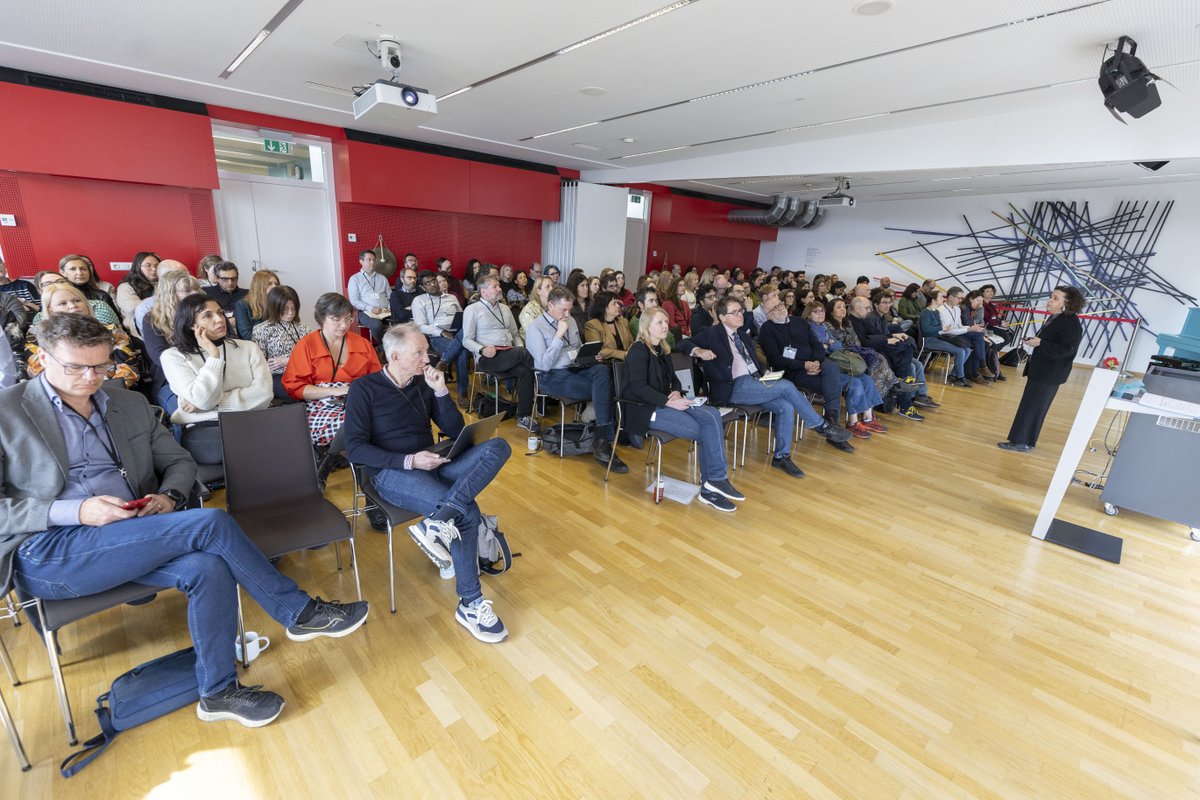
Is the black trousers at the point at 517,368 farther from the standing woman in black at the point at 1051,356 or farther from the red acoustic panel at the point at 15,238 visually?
the red acoustic panel at the point at 15,238

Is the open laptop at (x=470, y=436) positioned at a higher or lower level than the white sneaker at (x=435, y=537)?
higher

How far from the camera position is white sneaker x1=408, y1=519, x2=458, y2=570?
2.35 metres

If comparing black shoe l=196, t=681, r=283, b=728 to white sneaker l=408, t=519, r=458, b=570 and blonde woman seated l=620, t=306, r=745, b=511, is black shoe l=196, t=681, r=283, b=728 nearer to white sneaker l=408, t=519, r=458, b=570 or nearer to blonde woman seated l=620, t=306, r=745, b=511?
white sneaker l=408, t=519, r=458, b=570

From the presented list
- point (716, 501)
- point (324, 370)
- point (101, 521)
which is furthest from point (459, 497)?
point (716, 501)

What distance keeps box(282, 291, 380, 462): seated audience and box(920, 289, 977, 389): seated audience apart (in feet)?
24.6

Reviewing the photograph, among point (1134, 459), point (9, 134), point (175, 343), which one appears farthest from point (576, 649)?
point (9, 134)

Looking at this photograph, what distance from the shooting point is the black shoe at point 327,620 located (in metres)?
2.13

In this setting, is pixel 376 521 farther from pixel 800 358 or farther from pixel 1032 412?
pixel 1032 412

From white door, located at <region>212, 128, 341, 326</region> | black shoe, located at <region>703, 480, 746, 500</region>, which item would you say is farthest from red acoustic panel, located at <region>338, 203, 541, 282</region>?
black shoe, located at <region>703, 480, 746, 500</region>

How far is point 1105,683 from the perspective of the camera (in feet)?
7.48

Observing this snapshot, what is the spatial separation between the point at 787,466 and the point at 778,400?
1.77 ft

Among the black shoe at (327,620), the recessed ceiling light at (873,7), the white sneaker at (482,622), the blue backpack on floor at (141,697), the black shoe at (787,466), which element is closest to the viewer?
the blue backpack on floor at (141,697)

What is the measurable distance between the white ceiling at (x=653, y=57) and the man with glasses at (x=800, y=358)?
6.41 feet

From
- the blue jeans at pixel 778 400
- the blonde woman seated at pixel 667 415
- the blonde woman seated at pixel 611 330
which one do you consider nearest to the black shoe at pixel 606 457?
the blonde woman seated at pixel 667 415
